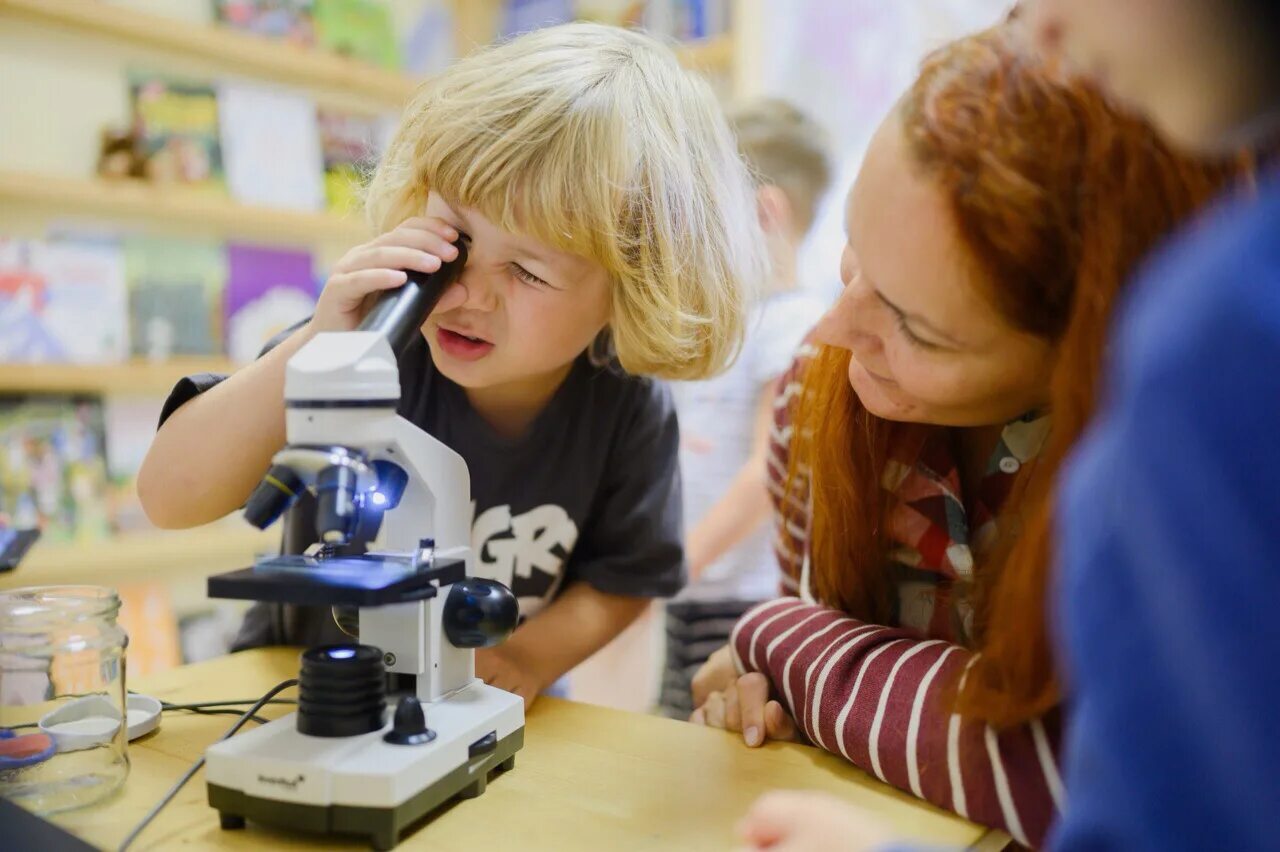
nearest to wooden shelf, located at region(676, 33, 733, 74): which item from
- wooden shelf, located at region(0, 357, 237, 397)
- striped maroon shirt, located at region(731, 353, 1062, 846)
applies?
wooden shelf, located at region(0, 357, 237, 397)

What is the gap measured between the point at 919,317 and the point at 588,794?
0.43 m

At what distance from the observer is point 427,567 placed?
2.36 feet

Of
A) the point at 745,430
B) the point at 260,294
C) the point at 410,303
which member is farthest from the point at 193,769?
the point at 260,294

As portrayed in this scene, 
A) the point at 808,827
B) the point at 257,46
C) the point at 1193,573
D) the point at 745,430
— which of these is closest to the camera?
the point at 1193,573

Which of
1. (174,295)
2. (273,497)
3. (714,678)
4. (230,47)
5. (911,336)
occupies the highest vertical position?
(230,47)

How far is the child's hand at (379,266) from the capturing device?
34.2 inches

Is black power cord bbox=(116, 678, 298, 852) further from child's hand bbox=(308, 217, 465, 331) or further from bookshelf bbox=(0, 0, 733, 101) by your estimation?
bookshelf bbox=(0, 0, 733, 101)

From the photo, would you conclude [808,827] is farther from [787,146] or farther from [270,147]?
[270,147]

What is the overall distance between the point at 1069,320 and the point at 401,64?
245 cm

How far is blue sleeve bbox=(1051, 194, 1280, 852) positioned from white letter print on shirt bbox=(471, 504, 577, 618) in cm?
80

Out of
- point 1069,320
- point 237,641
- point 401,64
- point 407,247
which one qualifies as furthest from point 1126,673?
point 401,64

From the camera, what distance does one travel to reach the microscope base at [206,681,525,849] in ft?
2.08

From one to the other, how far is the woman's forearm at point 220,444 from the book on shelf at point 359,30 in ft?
5.95

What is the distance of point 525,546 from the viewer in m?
1.14
